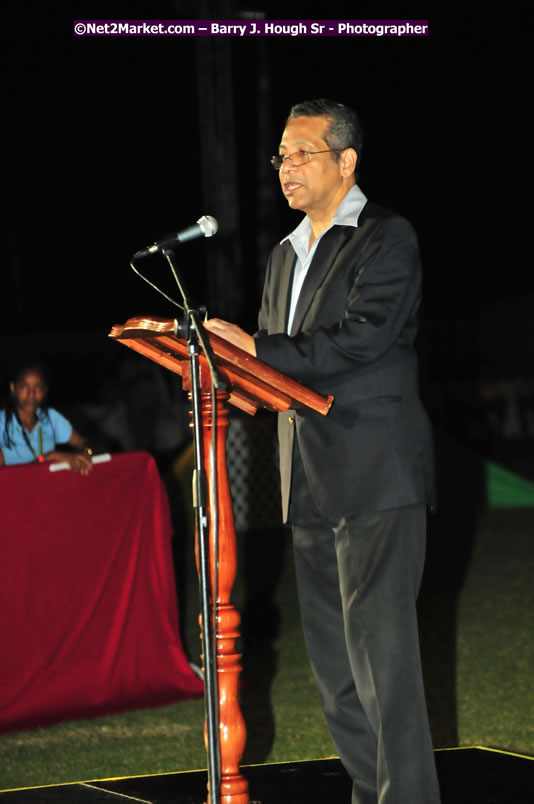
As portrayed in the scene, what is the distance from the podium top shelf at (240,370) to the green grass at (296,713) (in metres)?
2.28

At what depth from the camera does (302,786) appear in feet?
12.2

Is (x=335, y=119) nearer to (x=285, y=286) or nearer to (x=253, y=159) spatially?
(x=285, y=286)

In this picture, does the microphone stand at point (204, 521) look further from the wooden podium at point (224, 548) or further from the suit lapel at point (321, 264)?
the suit lapel at point (321, 264)

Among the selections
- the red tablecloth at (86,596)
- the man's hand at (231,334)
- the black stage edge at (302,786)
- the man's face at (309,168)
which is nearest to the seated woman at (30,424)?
the red tablecloth at (86,596)

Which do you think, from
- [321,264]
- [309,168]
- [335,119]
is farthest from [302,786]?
[335,119]

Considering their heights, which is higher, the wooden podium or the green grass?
the wooden podium

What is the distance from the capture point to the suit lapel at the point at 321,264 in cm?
326

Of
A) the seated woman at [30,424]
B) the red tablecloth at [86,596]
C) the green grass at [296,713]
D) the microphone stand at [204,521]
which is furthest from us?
the seated woman at [30,424]

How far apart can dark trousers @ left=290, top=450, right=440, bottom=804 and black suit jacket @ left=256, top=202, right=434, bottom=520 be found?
9 cm

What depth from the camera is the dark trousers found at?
310 centimetres

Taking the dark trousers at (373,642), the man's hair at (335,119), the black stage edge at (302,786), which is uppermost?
the man's hair at (335,119)

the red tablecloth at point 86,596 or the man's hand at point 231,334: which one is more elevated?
the man's hand at point 231,334

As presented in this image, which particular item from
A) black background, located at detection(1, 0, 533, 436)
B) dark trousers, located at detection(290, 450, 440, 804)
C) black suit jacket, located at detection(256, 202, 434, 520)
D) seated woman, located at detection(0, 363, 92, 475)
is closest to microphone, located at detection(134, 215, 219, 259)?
black suit jacket, located at detection(256, 202, 434, 520)

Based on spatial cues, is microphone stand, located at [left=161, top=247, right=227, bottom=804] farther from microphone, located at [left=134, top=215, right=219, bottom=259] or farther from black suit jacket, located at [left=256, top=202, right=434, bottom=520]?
black suit jacket, located at [left=256, top=202, right=434, bottom=520]
